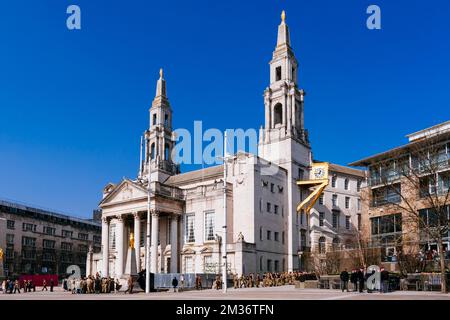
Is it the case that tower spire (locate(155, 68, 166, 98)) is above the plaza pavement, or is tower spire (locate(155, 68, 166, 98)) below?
above

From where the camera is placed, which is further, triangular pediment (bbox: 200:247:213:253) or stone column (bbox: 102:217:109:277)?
stone column (bbox: 102:217:109:277)

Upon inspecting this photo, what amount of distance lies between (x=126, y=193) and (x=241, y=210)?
17946 mm

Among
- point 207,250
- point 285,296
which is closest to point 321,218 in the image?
point 207,250

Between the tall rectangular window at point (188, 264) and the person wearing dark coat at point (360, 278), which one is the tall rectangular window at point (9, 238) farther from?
the person wearing dark coat at point (360, 278)

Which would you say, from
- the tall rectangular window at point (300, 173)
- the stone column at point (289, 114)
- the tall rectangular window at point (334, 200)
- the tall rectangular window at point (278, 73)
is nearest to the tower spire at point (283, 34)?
the tall rectangular window at point (278, 73)

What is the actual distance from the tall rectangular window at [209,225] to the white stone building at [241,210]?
14 centimetres

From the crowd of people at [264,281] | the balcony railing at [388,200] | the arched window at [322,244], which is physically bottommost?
the crowd of people at [264,281]

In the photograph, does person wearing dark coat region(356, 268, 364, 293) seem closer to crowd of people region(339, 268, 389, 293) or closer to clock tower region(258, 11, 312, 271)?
Answer: crowd of people region(339, 268, 389, 293)

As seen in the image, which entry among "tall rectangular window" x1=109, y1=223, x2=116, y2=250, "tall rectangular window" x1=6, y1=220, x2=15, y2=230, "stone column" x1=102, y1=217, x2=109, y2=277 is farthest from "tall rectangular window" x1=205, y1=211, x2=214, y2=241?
"tall rectangular window" x1=6, y1=220, x2=15, y2=230

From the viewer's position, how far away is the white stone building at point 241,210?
71812 millimetres

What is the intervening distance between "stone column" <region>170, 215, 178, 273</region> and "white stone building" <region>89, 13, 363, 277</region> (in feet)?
0.46

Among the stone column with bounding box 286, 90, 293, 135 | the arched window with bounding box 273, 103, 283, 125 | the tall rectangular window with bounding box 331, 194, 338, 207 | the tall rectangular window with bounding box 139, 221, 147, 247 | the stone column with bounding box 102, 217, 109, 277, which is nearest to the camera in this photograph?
the stone column with bounding box 286, 90, 293, 135

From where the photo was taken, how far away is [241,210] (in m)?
72.2

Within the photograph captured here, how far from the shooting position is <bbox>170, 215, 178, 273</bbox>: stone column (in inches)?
3000
